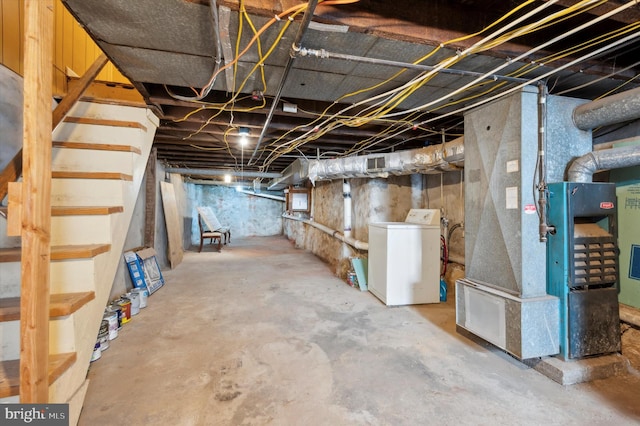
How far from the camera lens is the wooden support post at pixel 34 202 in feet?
3.27

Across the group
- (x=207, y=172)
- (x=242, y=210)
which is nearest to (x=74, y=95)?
(x=207, y=172)

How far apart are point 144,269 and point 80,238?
2.07 m

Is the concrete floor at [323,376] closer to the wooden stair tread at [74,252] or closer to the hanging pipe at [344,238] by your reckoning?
the wooden stair tread at [74,252]

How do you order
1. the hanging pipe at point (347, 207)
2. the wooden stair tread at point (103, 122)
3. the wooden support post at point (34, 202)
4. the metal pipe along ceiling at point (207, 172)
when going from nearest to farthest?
the wooden support post at point (34, 202)
the wooden stair tread at point (103, 122)
the hanging pipe at point (347, 207)
the metal pipe along ceiling at point (207, 172)

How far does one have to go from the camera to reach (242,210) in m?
10.0

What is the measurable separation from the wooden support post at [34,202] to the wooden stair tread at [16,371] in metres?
0.11

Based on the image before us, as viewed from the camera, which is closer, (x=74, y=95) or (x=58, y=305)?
(x=58, y=305)

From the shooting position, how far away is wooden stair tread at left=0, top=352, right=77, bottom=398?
42.2 inches

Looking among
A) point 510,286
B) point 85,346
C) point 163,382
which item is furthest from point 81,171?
point 510,286

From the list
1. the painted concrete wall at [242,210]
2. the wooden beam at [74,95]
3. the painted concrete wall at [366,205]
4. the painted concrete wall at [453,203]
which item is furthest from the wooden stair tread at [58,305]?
the painted concrete wall at [242,210]

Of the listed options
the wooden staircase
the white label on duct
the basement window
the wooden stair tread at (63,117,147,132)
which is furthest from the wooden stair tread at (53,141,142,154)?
the basement window

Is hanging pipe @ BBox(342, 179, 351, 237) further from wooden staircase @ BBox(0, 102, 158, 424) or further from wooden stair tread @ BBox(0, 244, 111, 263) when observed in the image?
wooden stair tread @ BBox(0, 244, 111, 263)

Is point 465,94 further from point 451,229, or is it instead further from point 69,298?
point 69,298

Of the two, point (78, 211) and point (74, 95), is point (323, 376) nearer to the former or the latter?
point (78, 211)
